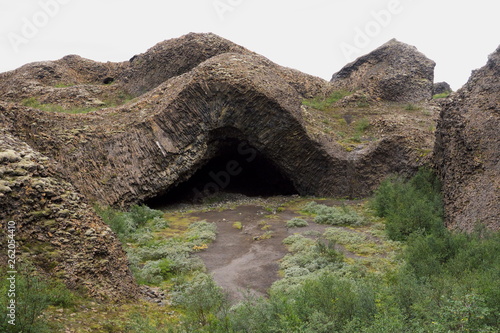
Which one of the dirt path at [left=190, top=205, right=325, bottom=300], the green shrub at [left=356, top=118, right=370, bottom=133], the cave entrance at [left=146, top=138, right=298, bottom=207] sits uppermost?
the green shrub at [left=356, top=118, right=370, bottom=133]

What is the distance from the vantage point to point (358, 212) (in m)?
19.3

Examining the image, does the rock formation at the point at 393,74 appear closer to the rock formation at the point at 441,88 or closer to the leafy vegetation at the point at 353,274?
the rock formation at the point at 441,88

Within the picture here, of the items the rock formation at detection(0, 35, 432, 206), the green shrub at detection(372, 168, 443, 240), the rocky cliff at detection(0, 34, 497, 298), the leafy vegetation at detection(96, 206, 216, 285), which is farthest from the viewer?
the rock formation at detection(0, 35, 432, 206)

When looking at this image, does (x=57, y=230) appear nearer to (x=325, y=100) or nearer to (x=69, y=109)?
(x=69, y=109)

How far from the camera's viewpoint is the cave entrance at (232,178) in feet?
81.7

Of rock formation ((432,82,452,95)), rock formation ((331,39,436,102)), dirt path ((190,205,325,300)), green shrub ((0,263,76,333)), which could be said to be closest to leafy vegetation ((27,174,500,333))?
dirt path ((190,205,325,300))

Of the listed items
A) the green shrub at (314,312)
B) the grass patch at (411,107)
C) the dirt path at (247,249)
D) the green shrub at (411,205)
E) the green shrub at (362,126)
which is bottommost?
the dirt path at (247,249)

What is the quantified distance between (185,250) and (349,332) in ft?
29.6

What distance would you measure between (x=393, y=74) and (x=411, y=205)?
868 inches

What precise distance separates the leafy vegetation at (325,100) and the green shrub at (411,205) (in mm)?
13016

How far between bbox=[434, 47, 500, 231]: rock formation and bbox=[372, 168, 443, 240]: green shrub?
0.61 metres

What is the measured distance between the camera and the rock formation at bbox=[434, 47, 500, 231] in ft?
44.2

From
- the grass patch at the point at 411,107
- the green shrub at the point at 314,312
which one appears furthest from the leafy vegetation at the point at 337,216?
the grass patch at the point at 411,107

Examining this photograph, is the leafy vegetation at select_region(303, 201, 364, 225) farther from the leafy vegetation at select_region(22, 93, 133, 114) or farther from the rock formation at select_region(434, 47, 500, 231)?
the leafy vegetation at select_region(22, 93, 133, 114)
